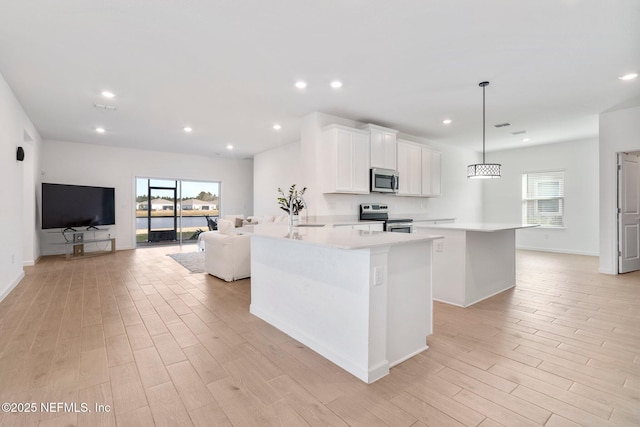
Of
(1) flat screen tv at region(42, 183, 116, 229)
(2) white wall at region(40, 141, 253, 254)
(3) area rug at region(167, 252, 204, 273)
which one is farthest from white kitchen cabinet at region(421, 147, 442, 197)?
(1) flat screen tv at region(42, 183, 116, 229)

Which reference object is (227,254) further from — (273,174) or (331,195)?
(273,174)

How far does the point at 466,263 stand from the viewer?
3.46 meters

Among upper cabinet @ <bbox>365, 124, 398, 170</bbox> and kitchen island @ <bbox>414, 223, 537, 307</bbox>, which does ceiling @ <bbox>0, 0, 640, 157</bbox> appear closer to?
upper cabinet @ <bbox>365, 124, 398, 170</bbox>

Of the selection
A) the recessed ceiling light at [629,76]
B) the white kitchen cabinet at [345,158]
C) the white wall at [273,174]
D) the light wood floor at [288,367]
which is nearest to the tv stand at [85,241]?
the light wood floor at [288,367]

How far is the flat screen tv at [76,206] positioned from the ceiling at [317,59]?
67.3 inches

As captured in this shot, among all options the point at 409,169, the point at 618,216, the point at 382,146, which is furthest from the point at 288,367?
the point at 618,216

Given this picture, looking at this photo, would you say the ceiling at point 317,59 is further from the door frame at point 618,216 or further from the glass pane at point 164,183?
the glass pane at point 164,183

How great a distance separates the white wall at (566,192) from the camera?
23.0ft

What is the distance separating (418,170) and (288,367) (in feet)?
17.4

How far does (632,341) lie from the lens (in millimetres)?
2527

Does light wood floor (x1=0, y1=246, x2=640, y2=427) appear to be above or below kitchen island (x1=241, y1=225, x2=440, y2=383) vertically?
below

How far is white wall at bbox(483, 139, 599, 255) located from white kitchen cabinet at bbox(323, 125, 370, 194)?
5.31 m

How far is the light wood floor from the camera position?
165cm

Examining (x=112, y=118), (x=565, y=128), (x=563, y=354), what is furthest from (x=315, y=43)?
(x=565, y=128)
